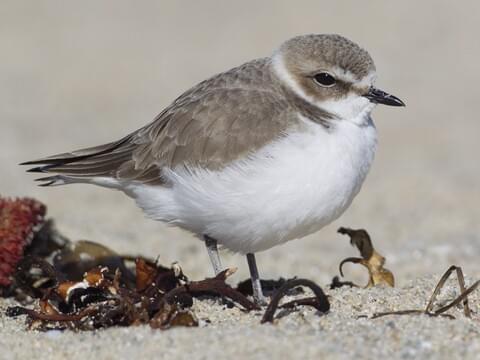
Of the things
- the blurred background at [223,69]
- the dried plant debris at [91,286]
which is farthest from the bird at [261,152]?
the blurred background at [223,69]

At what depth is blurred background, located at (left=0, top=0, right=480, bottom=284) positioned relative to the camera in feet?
23.8

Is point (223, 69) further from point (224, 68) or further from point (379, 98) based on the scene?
point (379, 98)

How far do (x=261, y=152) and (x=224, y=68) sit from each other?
8.77 metres

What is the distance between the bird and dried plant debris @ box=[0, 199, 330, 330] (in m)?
0.32

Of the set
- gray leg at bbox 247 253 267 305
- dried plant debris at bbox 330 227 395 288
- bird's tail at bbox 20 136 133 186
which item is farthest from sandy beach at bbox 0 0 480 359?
bird's tail at bbox 20 136 133 186

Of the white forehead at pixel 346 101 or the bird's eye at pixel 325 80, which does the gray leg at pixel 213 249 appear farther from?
the bird's eye at pixel 325 80

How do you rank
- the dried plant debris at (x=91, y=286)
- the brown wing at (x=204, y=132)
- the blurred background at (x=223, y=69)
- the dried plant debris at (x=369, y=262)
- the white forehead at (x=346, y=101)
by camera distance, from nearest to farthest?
the dried plant debris at (x=91, y=286) → the brown wing at (x=204, y=132) → the white forehead at (x=346, y=101) → the dried plant debris at (x=369, y=262) → the blurred background at (x=223, y=69)

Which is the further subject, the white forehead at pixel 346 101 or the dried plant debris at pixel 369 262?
the dried plant debris at pixel 369 262

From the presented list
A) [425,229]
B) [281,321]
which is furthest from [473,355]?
[425,229]

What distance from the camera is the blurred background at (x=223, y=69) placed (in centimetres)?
726

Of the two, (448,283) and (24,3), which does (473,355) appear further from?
(24,3)

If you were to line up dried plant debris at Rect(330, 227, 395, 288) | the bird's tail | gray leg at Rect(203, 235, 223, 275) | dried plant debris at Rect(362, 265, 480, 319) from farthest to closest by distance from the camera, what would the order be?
the bird's tail
dried plant debris at Rect(330, 227, 395, 288)
gray leg at Rect(203, 235, 223, 275)
dried plant debris at Rect(362, 265, 480, 319)

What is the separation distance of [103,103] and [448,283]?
8328 mm

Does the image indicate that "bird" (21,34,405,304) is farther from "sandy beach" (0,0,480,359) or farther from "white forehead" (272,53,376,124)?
"sandy beach" (0,0,480,359)
